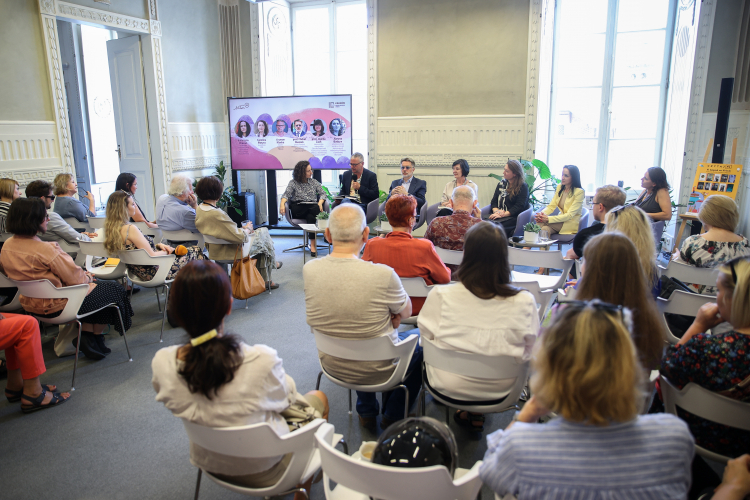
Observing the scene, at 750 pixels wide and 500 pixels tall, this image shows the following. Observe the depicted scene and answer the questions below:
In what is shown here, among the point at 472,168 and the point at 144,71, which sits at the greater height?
the point at 144,71

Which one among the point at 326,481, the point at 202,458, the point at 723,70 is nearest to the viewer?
the point at 326,481

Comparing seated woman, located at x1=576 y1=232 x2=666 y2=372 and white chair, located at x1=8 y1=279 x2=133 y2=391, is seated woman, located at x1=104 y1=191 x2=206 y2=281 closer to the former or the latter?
white chair, located at x1=8 y1=279 x2=133 y2=391

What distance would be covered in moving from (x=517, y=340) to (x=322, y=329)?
33.8 inches

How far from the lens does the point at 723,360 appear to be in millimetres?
1549

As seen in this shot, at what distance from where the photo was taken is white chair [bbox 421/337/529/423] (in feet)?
6.28

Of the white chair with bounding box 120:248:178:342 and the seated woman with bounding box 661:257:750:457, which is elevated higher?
the seated woman with bounding box 661:257:750:457

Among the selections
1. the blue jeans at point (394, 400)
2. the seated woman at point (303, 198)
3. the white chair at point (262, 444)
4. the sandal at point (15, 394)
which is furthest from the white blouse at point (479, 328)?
the seated woman at point (303, 198)

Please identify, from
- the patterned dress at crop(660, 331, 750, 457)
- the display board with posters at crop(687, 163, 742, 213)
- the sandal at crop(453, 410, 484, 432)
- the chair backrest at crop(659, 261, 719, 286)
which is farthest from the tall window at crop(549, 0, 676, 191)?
the patterned dress at crop(660, 331, 750, 457)

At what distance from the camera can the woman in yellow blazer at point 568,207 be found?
5.22m

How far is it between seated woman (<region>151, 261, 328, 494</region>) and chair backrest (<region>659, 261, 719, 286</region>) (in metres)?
2.60

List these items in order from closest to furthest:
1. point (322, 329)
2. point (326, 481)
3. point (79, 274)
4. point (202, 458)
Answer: point (326, 481), point (202, 458), point (322, 329), point (79, 274)

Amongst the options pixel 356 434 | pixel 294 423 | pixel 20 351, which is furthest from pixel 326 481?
pixel 20 351

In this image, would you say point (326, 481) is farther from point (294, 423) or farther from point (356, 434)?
point (356, 434)

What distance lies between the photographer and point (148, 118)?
6.87 metres
